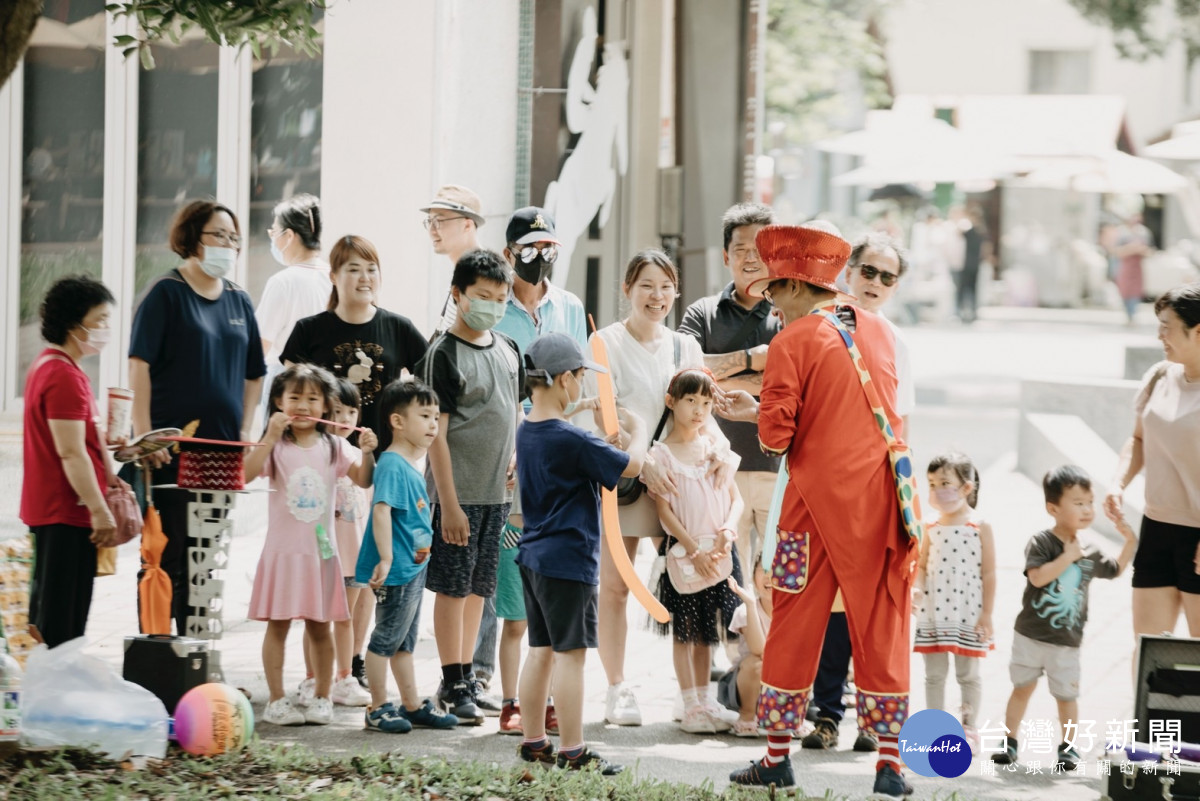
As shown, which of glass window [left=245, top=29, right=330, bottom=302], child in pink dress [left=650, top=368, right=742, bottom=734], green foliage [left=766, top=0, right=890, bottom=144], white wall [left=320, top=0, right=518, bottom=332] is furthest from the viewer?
green foliage [left=766, top=0, right=890, bottom=144]

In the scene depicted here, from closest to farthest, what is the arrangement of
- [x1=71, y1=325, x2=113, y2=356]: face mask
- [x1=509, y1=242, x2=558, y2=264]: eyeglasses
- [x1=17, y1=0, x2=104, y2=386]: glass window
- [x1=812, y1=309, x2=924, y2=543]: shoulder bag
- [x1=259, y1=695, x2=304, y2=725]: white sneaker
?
[x1=812, y1=309, x2=924, y2=543]: shoulder bag < [x1=71, y1=325, x2=113, y2=356]: face mask < [x1=259, y1=695, x2=304, y2=725]: white sneaker < [x1=509, y1=242, x2=558, y2=264]: eyeglasses < [x1=17, y1=0, x2=104, y2=386]: glass window

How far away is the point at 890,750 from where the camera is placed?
558 cm

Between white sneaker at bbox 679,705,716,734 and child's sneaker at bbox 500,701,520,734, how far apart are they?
62cm

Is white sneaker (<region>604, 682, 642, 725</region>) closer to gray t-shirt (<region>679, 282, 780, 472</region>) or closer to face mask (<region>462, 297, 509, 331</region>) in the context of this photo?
gray t-shirt (<region>679, 282, 780, 472</region>)

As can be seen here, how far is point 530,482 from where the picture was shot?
5.78 meters

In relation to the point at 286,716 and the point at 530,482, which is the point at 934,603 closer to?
the point at 530,482

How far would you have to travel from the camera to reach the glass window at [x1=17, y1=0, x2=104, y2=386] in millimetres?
10539

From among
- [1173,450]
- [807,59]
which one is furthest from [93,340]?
[807,59]

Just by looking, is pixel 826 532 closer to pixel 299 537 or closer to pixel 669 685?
pixel 669 685

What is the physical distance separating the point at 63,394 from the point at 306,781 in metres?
1.84

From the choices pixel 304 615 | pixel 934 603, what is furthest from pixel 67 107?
pixel 934 603

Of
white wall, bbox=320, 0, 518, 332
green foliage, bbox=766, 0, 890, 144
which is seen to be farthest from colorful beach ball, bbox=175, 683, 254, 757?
green foliage, bbox=766, 0, 890, 144

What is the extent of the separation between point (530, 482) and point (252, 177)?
5708mm

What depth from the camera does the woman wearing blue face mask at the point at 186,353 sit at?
6.45 m
